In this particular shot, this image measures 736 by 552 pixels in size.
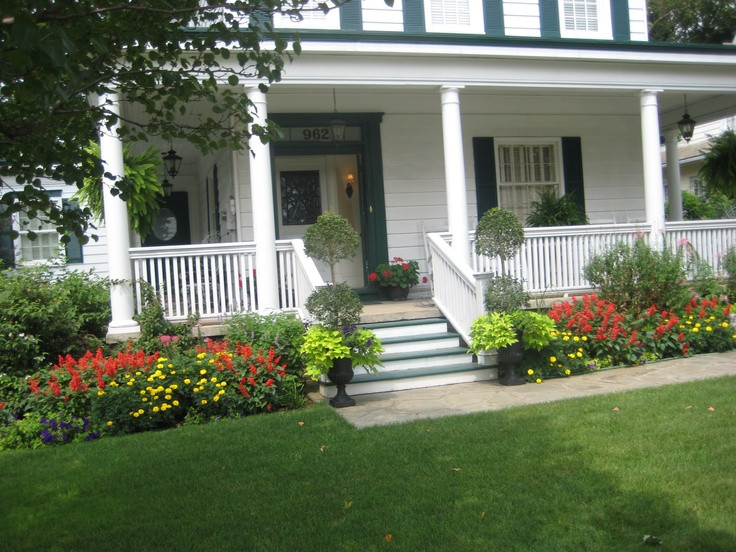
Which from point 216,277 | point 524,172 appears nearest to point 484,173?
point 524,172

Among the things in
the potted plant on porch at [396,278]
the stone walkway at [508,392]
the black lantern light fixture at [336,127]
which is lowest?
the stone walkway at [508,392]

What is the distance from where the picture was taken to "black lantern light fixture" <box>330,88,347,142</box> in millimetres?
10625

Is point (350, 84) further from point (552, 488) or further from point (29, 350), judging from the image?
point (552, 488)

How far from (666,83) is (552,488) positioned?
8051 mm

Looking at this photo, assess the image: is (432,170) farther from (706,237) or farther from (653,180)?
(706,237)

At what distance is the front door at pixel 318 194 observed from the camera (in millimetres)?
11289

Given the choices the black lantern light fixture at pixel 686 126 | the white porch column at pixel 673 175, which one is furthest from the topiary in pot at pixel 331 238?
the white porch column at pixel 673 175

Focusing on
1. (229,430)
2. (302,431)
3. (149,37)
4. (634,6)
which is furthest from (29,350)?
(634,6)

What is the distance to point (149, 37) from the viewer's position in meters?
3.90

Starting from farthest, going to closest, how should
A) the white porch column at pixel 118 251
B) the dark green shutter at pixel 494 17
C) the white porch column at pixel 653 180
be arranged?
the dark green shutter at pixel 494 17 → the white porch column at pixel 653 180 → the white porch column at pixel 118 251

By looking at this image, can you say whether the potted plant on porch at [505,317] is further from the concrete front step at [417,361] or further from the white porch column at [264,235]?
the white porch column at [264,235]

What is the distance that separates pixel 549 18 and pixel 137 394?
878cm

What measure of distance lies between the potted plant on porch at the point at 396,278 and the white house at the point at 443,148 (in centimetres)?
43

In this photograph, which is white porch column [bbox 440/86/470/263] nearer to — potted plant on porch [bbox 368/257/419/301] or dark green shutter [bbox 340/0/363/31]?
potted plant on porch [bbox 368/257/419/301]
